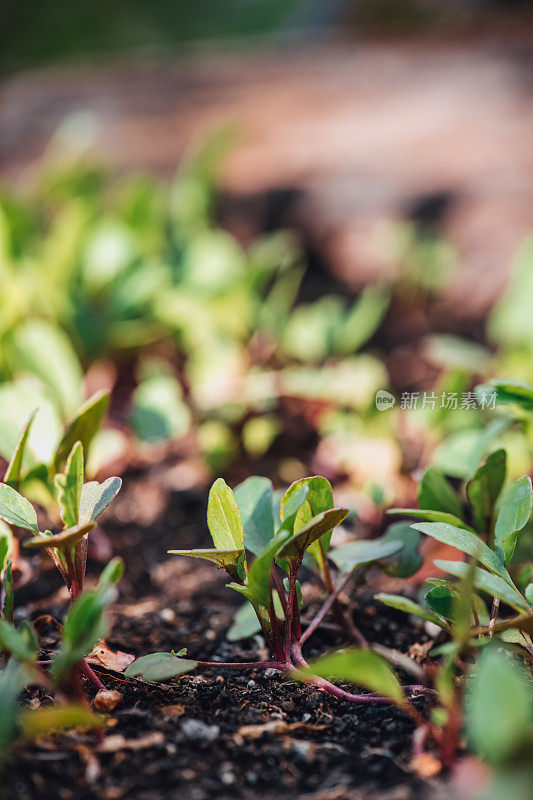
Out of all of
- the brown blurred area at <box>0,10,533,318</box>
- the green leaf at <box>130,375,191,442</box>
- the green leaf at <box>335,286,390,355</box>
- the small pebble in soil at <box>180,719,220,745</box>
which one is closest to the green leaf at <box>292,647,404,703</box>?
the small pebble in soil at <box>180,719,220,745</box>

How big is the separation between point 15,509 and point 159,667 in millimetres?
206

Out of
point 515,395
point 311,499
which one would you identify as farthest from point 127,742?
point 515,395

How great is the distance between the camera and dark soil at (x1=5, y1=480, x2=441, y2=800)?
1.80ft

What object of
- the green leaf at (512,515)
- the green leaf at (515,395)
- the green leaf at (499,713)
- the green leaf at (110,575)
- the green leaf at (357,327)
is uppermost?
the green leaf at (110,575)

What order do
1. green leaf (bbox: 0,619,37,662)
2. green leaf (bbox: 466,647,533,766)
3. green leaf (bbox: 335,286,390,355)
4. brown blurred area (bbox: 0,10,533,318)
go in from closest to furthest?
green leaf (bbox: 466,647,533,766), green leaf (bbox: 0,619,37,662), green leaf (bbox: 335,286,390,355), brown blurred area (bbox: 0,10,533,318)

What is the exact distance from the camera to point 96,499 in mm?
632

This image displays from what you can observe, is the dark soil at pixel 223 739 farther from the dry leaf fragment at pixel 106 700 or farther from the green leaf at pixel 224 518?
the green leaf at pixel 224 518

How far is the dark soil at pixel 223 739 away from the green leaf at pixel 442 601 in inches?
3.6

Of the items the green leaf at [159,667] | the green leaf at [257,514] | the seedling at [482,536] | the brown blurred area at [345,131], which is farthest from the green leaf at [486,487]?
the brown blurred area at [345,131]

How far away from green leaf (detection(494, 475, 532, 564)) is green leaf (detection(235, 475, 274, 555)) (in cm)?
23

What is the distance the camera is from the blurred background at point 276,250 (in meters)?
1.16

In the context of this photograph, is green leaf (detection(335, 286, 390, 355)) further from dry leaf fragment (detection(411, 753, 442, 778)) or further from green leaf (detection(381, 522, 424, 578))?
dry leaf fragment (detection(411, 753, 442, 778))

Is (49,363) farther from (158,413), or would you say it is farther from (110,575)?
(110,575)

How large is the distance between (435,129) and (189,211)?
2.89 feet
